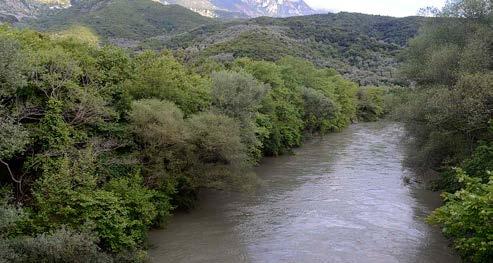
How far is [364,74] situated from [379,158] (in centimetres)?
7731

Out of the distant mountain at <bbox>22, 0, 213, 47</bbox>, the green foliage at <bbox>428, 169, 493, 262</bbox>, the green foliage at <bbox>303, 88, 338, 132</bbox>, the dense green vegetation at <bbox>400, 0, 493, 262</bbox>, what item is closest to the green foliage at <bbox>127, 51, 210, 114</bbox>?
the dense green vegetation at <bbox>400, 0, 493, 262</bbox>

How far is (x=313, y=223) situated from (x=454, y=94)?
11.1 m

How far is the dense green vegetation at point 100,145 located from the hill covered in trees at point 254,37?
188 feet

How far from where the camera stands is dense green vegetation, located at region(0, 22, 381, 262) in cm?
1870

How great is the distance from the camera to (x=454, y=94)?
27.0 meters

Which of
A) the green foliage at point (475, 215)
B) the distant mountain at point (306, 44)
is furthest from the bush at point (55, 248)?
the distant mountain at point (306, 44)

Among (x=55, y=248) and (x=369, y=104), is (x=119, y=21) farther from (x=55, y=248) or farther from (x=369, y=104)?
(x=55, y=248)

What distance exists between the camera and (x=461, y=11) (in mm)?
35062

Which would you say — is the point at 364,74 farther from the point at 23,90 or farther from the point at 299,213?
the point at 23,90

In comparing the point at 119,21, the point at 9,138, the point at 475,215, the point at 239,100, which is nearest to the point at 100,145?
the point at 9,138

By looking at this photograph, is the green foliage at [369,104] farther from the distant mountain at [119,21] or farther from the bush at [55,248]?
the bush at [55,248]

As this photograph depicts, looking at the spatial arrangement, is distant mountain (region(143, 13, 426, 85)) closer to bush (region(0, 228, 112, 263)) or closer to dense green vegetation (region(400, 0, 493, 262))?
dense green vegetation (region(400, 0, 493, 262))

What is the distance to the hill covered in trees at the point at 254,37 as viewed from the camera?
112062 millimetres

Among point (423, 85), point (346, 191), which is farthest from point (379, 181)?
point (423, 85)
